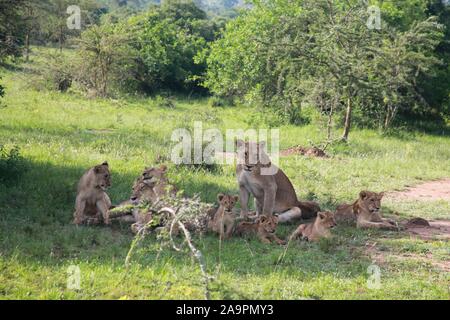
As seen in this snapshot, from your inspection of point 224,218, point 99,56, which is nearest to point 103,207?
point 224,218

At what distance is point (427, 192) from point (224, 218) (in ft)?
27.6

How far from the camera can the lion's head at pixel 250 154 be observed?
443 inches

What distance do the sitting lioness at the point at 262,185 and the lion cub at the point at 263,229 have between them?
80 cm

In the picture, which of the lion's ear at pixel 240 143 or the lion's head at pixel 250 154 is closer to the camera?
the lion's head at pixel 250 154

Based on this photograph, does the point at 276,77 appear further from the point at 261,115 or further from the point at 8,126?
the point at 8,126

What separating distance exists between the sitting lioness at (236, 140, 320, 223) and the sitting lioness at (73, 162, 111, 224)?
8.19 ft

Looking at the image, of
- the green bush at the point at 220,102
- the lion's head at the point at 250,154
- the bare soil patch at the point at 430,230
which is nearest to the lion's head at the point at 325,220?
the lion's head at the point at 250,154

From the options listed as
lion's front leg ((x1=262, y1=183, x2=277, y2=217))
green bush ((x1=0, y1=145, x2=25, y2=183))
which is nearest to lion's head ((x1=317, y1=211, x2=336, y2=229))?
lion's front leg ((x1=262, y1=183, x2=277, y2=217))

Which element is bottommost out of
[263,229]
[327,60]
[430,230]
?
[430,230]

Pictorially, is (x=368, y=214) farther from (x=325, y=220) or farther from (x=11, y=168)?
(x=11, y=168)

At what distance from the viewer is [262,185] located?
11.4 m

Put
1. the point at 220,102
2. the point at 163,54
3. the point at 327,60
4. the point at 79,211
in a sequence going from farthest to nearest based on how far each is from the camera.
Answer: the point at 163,54 < the point at 220,102 < the point at 327,60 < the point at 79,211

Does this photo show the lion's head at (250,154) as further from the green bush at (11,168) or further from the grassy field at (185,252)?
the green bush at (11,168)

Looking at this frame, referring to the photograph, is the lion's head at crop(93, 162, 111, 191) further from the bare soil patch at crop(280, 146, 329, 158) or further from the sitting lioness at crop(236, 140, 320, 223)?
the bare soil patch at crop(280, 146, 329, 158)
